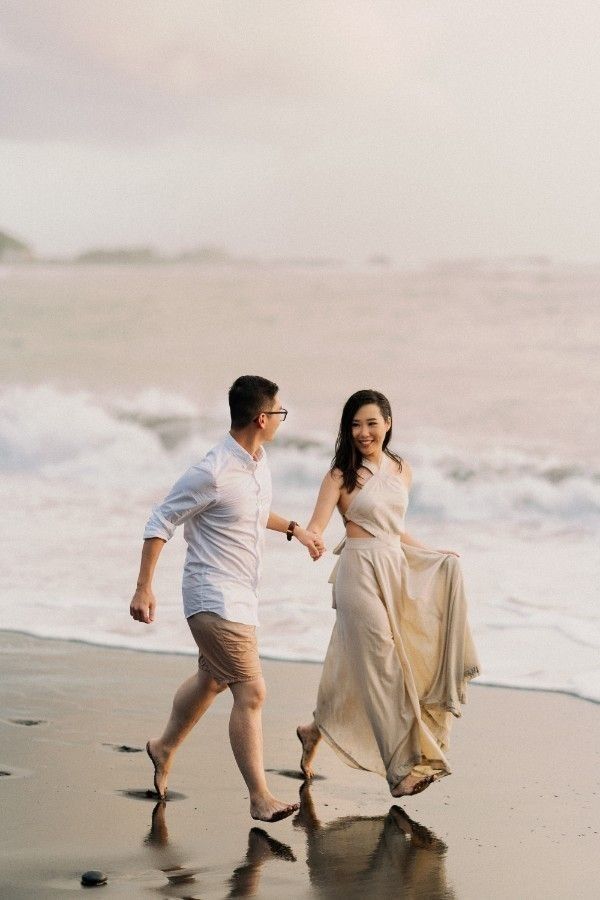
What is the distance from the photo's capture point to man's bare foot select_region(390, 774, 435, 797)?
523cm

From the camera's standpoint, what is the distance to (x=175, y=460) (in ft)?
83.2

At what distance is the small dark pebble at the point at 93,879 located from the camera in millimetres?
4223

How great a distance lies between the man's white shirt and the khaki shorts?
0.03 meters

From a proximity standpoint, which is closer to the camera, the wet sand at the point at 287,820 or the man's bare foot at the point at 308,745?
the wet sand at the point at 287,820

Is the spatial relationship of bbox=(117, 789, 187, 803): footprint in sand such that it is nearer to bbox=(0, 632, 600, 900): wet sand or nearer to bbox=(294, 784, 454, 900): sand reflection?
bbox=(0, 632, 600, 900): wet sand

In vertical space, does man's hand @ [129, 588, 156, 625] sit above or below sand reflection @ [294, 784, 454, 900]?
above

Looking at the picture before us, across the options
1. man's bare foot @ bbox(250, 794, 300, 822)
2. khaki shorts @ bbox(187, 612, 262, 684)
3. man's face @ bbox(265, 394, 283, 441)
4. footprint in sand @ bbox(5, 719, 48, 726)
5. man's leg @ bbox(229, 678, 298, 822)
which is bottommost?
footprint in sand @ bbox(5, 719, 48, 726)

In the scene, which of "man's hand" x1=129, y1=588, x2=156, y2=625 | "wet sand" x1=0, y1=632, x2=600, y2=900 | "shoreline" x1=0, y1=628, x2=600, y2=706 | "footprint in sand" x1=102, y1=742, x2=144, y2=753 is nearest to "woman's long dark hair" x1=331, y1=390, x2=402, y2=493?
"man's hand" x1=129, y1=588, x2=156, y2=625

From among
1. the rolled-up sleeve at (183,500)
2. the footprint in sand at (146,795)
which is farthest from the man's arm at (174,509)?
the footprint in sand at (146,795)

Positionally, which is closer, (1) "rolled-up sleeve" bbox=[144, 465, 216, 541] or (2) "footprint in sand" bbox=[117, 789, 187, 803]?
(1) "rolled-up sleeve" bbox=[144, 465, 216, 541]

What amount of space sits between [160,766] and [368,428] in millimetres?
1534

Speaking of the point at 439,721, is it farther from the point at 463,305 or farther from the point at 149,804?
the point at 463,305

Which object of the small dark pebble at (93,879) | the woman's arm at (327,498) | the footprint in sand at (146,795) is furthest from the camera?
the woman's arm at (327,498)

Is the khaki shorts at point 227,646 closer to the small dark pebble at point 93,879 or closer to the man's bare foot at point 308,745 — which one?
the man's bare foot at point 308,745
